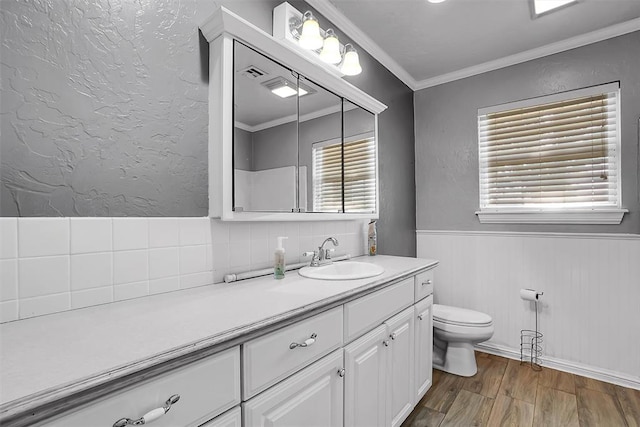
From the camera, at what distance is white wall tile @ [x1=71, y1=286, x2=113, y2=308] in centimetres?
98

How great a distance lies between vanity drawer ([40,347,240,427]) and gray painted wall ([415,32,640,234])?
2556 millimetres

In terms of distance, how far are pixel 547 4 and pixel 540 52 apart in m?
0.61

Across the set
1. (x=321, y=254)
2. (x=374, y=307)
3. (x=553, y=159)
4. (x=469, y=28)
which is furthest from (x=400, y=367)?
(x=469, y=28)

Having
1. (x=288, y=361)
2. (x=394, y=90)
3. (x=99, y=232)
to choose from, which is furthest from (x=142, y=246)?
(x=394, y=90)

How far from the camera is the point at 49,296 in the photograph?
36.7 inches

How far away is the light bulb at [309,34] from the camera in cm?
167

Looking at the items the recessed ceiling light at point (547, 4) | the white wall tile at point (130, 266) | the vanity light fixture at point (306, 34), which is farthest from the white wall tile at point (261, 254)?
the recessed ceiling light at point (547, 4)

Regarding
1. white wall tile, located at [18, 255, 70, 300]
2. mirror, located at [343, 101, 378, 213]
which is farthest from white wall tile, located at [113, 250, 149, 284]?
mirror, located at [343, 101, 378, 213]

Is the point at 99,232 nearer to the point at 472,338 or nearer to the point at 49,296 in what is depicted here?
the point at 49,296

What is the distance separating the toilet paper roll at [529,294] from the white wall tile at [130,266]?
263 centimetres

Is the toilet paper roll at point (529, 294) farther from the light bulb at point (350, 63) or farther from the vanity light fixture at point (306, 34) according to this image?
the vanity light fixture at point (306, 34)

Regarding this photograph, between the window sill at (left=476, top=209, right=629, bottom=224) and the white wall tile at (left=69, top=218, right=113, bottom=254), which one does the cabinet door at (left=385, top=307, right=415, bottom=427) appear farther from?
the window sill at (left=476, top=209, right=629, bottom=224)

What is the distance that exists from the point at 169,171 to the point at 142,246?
0.96ft

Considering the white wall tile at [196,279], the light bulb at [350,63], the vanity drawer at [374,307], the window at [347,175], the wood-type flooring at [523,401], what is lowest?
the wood-type flooring at [523,401]
